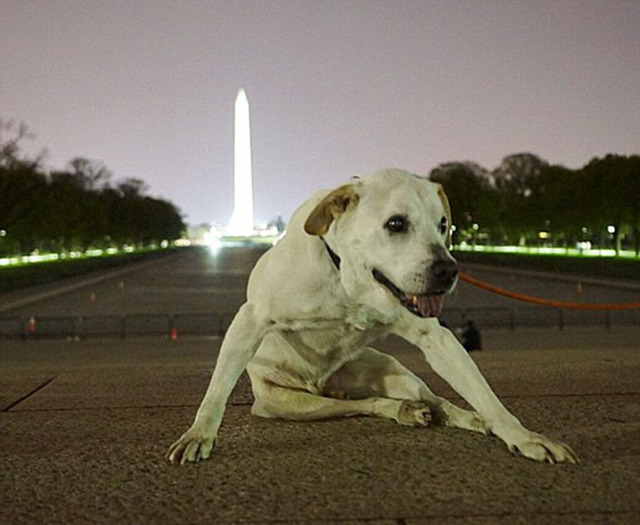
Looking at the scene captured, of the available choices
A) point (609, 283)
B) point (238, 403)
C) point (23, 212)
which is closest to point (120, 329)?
point (238, 403)

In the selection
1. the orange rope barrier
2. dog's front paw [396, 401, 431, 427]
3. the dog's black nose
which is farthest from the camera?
the orange rope barrier

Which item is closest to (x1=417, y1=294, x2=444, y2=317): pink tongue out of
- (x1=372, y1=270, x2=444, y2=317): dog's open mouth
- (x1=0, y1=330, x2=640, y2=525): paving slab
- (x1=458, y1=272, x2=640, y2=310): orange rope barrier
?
(x1=372, y1=270, x2=444, y2=317): dog's open mouth

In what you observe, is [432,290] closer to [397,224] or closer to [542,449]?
[397,224]

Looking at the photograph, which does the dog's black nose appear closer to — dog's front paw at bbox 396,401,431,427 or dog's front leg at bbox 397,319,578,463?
dog's front leg at bbox 397,319,578,463

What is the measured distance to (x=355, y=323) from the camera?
11.6ft

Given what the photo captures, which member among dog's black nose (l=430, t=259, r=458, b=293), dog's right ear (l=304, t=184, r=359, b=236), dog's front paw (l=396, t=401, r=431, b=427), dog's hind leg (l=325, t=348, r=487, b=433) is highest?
dog's right ear (l=304, t=184, r=359, b=236)

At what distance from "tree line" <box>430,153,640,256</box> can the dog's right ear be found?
4862 centimetres

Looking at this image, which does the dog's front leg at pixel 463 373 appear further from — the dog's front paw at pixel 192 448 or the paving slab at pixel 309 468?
the dog's front paw at pixel 192 448

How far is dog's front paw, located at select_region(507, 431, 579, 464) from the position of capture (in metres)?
3.24

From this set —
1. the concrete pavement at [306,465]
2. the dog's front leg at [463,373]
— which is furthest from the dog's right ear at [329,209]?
the concrete pavement at [306,465]

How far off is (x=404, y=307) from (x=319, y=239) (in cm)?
45

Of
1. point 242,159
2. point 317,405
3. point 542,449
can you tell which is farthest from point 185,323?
point 242,159

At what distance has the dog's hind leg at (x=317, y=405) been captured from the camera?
155 inches

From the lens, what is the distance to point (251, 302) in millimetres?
3648
